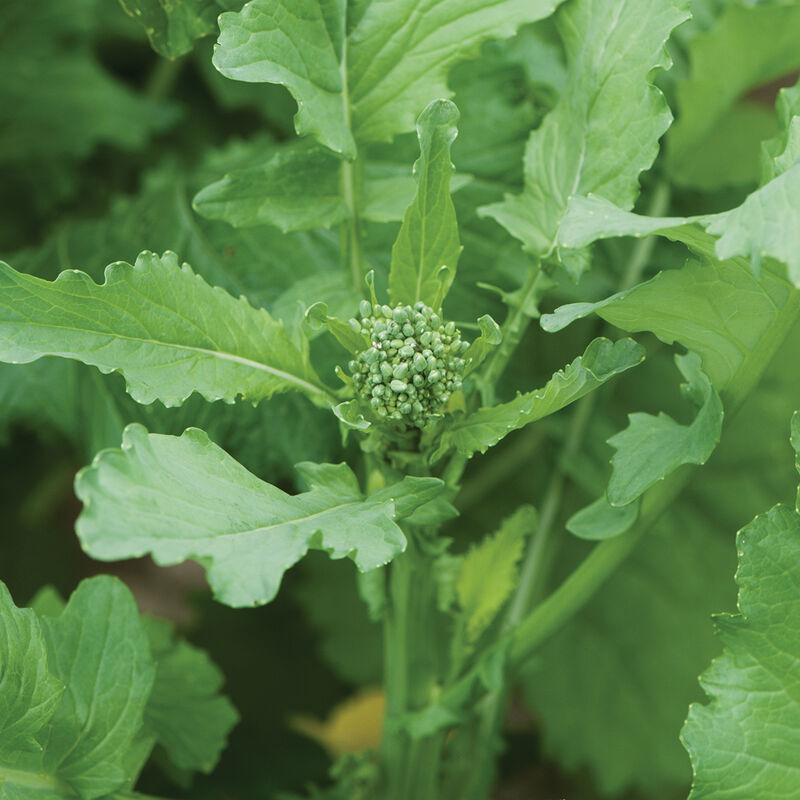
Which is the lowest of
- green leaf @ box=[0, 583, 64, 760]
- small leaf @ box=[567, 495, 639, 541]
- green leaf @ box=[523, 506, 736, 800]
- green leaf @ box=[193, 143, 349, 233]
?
green leaf @ box=[523, 506, 736, 800]

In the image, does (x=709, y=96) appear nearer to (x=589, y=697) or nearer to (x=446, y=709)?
(x=446, y=709)

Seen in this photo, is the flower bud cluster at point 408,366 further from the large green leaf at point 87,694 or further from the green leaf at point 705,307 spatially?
the large green leaf at point 87,694

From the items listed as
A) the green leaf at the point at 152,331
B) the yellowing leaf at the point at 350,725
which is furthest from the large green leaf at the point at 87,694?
the yellowing leaf at the point at 350,725

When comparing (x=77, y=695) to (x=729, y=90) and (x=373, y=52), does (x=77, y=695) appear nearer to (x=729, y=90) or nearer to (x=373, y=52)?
(x=373, y=52)

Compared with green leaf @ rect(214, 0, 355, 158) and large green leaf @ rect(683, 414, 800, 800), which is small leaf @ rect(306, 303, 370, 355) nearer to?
green leaf @ rect(214, 0, 355, 158)

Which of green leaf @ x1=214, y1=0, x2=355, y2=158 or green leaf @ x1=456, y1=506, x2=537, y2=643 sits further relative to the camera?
green leaf @ x1=456, y1=506, x2=537, y2=643

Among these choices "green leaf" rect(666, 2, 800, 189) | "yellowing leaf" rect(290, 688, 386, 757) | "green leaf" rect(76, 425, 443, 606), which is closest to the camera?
"green leaf" rect(76, 425, 443, 606)

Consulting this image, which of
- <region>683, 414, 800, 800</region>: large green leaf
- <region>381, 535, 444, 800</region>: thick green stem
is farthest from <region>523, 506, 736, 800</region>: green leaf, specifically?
<region>683, 414, 800, 800</region>: large green leaf

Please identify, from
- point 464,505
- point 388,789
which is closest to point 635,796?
point 464,505
